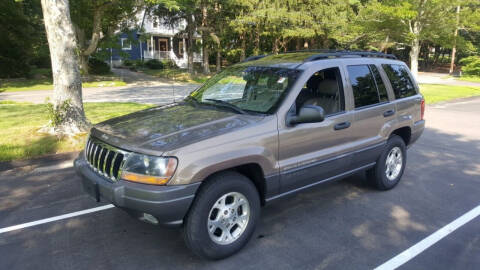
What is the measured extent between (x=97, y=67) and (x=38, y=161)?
81.6 ft

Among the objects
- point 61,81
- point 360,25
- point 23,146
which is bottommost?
point 23,146

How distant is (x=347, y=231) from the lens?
4.00m

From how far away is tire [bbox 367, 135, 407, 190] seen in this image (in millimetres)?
5023

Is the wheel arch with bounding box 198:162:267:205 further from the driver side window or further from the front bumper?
the driver side window

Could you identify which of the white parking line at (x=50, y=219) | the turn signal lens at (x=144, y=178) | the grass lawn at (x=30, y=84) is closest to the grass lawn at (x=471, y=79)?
the grass lawn at (x=30, y=84)

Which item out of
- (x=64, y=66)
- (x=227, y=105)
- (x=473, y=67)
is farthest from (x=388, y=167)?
(x=473, y=67)

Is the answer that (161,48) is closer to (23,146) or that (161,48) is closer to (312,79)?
(23,146)

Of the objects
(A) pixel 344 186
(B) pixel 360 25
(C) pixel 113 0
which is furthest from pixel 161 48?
(A) pixel 344 186

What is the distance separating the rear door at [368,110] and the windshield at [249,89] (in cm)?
98

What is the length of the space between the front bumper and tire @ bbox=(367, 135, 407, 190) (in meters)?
2.97

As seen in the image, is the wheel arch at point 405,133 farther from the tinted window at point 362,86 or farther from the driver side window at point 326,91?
the driver side window at point 326,91

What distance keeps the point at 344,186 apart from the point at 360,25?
1795 centimetres

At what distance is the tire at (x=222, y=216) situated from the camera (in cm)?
314

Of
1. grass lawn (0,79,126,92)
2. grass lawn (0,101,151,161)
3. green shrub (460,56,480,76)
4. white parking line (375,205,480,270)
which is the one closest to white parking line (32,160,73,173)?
grass lawn (0,101,151,161)
